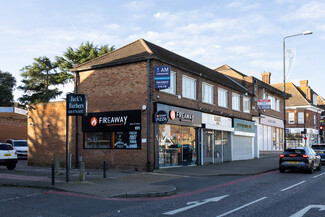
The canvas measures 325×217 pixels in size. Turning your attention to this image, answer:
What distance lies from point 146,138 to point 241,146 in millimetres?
13686

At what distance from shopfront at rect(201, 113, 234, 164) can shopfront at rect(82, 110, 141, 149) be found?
6.07 meters

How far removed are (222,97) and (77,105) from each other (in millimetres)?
15298

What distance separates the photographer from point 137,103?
63.4ft

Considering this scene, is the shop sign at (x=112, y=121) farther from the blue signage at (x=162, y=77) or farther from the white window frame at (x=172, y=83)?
the white window frame at (x=172, y=83)

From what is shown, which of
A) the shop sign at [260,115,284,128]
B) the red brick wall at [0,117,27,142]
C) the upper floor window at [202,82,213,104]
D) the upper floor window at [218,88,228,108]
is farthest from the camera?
the red brick wall at [0,117,27,142]

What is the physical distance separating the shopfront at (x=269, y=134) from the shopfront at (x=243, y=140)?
6.85 ft

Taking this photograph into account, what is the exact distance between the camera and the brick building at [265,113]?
32.9 meters

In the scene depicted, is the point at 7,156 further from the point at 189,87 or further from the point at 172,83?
the point at 189,87

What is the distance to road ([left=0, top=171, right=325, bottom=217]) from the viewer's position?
8.33m

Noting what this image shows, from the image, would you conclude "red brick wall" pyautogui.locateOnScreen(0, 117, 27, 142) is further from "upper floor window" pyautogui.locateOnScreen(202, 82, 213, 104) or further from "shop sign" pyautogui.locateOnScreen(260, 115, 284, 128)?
"shop sign" pyautogui.locateOnScreen(260, 115, 284, 128)

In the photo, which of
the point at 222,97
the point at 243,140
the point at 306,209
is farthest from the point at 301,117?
the point at 306,209

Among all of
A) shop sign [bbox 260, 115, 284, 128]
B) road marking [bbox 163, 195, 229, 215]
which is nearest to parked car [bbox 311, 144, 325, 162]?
shop sign [bbox 260, 115, 284, 128]

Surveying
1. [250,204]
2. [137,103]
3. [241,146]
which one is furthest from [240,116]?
[250,204]

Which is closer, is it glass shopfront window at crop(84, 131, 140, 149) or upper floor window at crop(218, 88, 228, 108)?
glass shopfront window at crop(84, 131, 140, 149)
